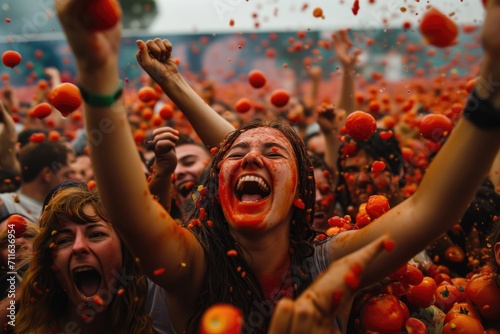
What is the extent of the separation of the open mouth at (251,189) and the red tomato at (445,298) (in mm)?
1254

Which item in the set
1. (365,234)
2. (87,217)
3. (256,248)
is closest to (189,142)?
(87,217)

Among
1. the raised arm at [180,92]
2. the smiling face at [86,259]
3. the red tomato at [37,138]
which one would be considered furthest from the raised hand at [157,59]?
the red tomato at [37,138]

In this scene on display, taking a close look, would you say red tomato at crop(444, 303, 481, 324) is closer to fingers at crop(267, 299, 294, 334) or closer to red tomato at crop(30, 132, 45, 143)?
fingers at crop(267, 299, 294, 334)

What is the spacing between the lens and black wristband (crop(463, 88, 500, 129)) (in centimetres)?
183

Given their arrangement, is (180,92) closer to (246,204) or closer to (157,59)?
(157,59)

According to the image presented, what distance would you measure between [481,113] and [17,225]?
8.50 ft

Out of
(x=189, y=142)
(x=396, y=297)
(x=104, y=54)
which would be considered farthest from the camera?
(x=189, y=142)

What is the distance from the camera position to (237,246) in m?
2.61

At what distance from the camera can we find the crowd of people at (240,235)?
190 centimetres

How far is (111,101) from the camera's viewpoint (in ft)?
6.25

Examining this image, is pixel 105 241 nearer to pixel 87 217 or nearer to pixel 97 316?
pixel 87 217

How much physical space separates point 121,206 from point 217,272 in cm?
67

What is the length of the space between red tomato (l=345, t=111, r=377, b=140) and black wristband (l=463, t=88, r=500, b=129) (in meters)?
1.19

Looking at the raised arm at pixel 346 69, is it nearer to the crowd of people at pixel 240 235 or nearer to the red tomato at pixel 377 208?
the crowd of people at pixel 240 235
